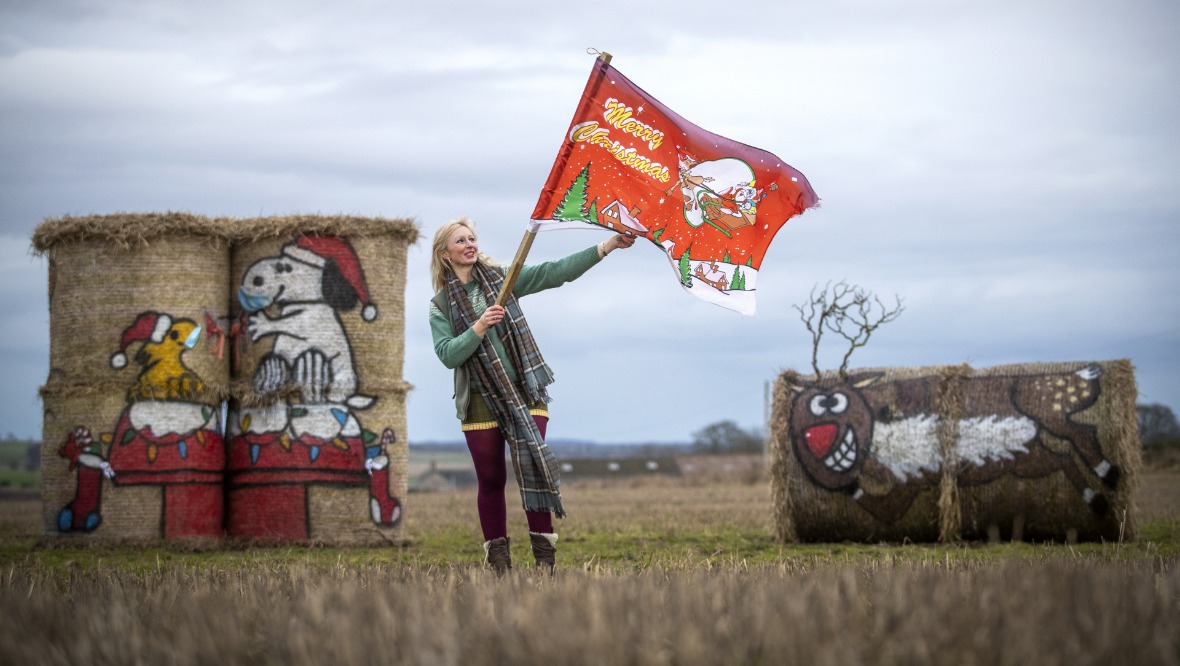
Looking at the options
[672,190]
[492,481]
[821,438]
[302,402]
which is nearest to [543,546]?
[492,481]

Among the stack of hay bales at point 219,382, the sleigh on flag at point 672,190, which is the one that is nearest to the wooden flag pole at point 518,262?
the sleigh on flag at point 672,190

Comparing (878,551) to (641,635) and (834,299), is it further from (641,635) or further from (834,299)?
(641,635)

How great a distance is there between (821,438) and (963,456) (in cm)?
117

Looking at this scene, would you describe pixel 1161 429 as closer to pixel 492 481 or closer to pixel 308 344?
pixel 308 344

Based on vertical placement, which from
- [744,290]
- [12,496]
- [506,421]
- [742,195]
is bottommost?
[12,496]

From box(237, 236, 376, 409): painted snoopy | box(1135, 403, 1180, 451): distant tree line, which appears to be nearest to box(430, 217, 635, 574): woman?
box(237, 236, 376, 409): painted snoopy

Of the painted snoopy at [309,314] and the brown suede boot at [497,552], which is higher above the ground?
the painted snoopy at [309,314]

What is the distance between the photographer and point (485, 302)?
6.57m

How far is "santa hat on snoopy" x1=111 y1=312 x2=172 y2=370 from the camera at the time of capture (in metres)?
10.5

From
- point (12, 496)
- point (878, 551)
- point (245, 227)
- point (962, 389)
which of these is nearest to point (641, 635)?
point (878, 551)

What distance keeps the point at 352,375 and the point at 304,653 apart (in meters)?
7.58

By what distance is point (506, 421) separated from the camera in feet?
21.0

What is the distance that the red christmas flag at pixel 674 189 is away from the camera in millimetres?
6285

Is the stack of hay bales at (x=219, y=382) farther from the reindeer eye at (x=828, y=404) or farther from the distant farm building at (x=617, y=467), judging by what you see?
the distant farm building at (x=617, y=467)
